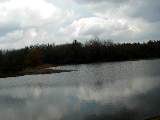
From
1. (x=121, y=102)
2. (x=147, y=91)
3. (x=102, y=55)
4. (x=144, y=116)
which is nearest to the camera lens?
(x=144, y=116)

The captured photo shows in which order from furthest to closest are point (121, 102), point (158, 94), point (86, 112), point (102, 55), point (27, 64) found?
point (102, 55) < point (27, 64) < point (158, 94) < point (121, 102) < point (86, 112)

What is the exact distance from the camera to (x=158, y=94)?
44094mm

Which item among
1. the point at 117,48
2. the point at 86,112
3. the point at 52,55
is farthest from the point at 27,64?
the point at 86,112

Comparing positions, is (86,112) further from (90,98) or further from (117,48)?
(117,48)

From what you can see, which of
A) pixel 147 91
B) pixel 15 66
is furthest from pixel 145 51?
pixel 147 91

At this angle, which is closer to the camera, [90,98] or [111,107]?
[111,107]

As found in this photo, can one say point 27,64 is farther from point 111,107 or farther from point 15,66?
point 111,107

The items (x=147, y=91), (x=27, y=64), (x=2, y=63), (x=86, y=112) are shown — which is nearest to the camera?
(x=86, y=112)

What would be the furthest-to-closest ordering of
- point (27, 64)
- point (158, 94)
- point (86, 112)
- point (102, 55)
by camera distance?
1. point (102, 55)
2. point (27, 64)
3. point (158, 94)
4. point (86, 112)

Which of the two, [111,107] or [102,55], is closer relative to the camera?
[111,107]

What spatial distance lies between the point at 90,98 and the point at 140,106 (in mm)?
10735

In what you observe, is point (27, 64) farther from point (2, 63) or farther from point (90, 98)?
point (90, 98)

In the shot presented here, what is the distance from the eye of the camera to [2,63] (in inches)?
5064

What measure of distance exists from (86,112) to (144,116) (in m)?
7.03
